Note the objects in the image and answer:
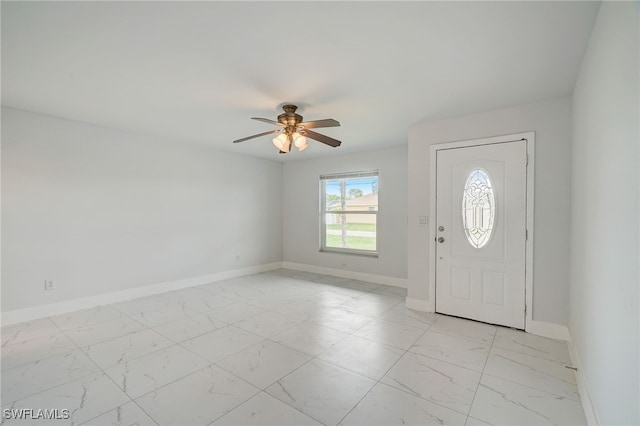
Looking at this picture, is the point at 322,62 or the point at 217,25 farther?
the point at 322,62

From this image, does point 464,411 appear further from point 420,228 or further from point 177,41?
point 177,41

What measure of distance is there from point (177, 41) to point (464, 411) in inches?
121

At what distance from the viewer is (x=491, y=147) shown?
3195 mm

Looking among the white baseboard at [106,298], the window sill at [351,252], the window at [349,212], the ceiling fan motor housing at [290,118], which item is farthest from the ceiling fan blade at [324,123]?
the white baseboard at [106,298]

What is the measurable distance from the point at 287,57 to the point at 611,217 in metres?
2.17

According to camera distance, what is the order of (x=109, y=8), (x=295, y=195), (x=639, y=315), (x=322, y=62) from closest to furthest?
(x=639, y=315) → (x=109, y=8) → (x=322, y=62) → (x=295, y=195)

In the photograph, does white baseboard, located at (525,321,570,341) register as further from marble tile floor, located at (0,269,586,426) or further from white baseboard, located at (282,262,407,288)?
white baseboard, located at (282,262,407,288)

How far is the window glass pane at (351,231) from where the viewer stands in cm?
539

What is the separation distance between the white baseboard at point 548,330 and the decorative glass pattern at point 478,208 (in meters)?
0.93

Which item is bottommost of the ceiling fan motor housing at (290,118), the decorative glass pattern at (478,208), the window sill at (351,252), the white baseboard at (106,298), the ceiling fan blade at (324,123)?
the white baseboard at (106,298)

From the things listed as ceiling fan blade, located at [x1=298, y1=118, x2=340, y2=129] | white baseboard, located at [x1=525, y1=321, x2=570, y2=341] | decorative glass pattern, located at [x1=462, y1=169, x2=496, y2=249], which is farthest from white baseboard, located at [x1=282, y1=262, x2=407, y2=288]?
ceiling fan blade, located at [x1=298, y1=118, x2=340, y2=129]

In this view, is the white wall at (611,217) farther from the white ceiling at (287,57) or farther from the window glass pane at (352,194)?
the window glass pane at (352,194)

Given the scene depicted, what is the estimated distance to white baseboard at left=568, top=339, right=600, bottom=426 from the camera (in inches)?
64.9

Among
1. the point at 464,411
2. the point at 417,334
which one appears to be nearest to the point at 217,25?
the point at 464,411
